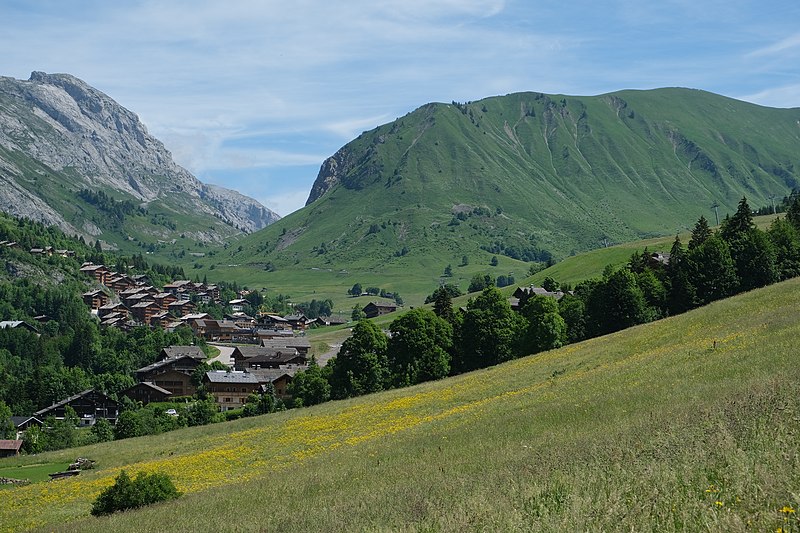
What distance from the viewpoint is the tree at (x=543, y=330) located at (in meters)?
78.3

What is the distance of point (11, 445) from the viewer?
3292 inches

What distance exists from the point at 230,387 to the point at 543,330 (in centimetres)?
6438

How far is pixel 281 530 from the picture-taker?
15.4m

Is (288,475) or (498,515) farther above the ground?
(498,515)

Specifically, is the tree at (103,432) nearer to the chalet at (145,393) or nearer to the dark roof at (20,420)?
the dark roof at (20,420)

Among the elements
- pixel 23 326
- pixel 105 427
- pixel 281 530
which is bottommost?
pixel 105 427

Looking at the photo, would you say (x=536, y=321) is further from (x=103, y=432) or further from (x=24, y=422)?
(x=24, y=422)

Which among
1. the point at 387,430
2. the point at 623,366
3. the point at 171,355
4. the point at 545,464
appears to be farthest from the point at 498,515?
the point at 171,355

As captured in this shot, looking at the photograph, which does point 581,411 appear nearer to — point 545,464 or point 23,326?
point 545,464

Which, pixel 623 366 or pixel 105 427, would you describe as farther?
pixel 105 427

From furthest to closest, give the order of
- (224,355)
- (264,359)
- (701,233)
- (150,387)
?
(224,355), (264,359), (150,387), (701,233)

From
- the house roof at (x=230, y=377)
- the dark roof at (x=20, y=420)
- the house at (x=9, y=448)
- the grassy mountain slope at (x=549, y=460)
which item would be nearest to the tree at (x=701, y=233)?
the grassy mountain slope at (x=549, y=460)

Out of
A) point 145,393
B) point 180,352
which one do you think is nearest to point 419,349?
point 145,393

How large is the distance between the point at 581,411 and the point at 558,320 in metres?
53.2
